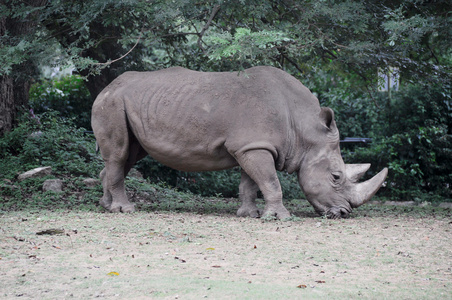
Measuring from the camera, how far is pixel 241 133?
7773 millimetres

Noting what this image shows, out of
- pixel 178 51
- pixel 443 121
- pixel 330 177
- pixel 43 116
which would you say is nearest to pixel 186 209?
pixel 330 177

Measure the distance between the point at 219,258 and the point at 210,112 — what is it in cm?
306

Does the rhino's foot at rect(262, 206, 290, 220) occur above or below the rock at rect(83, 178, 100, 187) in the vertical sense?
above

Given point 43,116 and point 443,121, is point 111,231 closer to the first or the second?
point 43,116

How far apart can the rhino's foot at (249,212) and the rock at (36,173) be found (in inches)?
150

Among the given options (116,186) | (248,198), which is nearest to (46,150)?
(116,186)

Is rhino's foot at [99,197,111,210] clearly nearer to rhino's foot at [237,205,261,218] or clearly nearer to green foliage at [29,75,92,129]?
rhino's foot at [237,205,261,218]

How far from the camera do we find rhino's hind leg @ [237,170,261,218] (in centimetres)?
819

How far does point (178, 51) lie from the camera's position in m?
12.1

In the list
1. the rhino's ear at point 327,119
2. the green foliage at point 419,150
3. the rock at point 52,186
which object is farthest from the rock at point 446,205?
the rock at point 52,186

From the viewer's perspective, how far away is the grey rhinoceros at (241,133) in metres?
7.79

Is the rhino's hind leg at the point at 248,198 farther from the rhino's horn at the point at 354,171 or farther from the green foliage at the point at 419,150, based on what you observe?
the green foliage at the point at 419,150

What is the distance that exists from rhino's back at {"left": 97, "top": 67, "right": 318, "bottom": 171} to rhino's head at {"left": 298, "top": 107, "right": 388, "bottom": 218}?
0.37 metres

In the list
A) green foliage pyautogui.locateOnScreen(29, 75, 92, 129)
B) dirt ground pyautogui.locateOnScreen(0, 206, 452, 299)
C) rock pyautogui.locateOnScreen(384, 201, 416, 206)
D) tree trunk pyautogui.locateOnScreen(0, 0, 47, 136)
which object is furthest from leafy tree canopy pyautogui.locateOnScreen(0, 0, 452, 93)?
green foliage pyautogui.locateOnScreen(29, 75, 92, 129)
